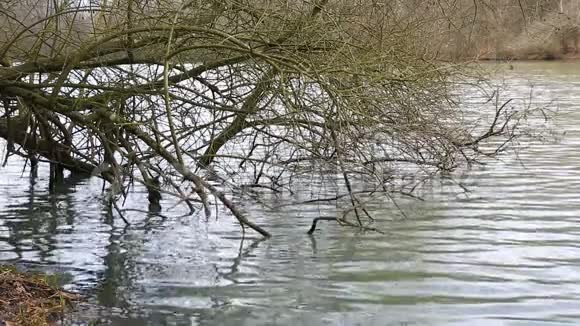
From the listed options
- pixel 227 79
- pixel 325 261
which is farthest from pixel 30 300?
pixel 227 79

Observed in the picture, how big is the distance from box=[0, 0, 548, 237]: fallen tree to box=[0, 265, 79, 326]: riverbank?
1.89 meters

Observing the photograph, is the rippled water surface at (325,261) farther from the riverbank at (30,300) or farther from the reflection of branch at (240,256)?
the riverbank at (30,300)

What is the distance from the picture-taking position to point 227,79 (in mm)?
11914

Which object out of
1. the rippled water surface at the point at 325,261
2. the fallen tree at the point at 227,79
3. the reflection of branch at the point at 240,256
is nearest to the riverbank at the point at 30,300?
the rippled water surface at the point at 325,261

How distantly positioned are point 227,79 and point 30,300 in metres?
4.96

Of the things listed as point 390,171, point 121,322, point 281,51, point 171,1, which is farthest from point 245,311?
point 390,171

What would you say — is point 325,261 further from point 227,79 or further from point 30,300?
point 30,300

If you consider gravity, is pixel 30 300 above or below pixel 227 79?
below

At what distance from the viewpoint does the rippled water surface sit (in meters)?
8.09

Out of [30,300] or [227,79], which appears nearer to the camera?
[30,300]

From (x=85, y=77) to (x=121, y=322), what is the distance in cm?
430

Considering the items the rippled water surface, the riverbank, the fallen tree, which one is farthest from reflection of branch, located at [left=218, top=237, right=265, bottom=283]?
the riverbank

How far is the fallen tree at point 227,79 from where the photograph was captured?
984 centimetres

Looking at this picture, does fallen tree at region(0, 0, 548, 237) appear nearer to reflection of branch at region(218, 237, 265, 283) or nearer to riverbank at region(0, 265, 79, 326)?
reflection of branch at region(218, 237, 265, 283)
